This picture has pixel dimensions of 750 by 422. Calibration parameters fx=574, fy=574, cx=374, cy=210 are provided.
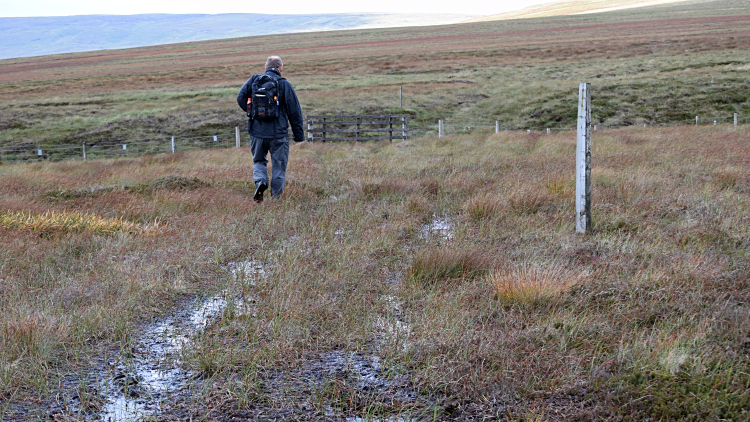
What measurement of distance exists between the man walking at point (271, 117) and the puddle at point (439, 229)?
2.19 m

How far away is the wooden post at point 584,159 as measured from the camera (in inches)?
215

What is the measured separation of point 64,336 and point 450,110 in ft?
96.5

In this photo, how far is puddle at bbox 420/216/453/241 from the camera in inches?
225

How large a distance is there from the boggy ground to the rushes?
45mm

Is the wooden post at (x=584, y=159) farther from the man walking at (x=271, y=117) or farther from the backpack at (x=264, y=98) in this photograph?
the backpack at (x=264, y=98)

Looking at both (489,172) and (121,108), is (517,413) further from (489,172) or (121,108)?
(121,108)

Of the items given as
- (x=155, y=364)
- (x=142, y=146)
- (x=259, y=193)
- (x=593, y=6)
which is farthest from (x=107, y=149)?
(x=593, y=6)

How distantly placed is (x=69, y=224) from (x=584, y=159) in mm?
5281

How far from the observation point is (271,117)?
763 cm

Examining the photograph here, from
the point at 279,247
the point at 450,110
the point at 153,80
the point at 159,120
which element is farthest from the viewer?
the point at 153,80

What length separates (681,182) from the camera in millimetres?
8055

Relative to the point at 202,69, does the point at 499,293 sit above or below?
below

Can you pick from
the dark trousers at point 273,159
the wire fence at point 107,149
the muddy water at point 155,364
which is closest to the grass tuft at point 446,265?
the muddy water at point 155,364

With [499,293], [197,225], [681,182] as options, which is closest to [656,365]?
[499,293]
